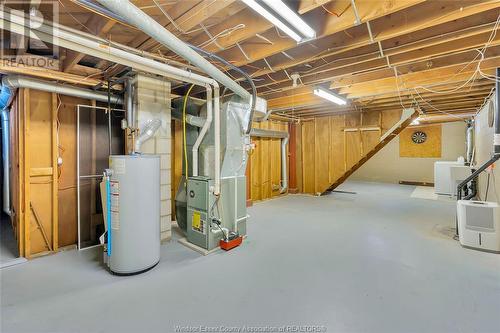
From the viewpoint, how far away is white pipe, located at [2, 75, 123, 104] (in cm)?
251

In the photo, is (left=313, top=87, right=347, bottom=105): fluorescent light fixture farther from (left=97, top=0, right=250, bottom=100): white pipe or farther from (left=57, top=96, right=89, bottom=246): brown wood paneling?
(left=57, top=96, right=89, bottom=246): brown wood paneling

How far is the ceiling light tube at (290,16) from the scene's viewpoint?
1490 mm

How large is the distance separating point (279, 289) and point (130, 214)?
5.10 ft

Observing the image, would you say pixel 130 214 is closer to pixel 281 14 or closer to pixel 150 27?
pixel 150 27

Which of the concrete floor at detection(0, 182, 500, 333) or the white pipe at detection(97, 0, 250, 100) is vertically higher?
the white pipe at detection(97, 0, 250, 100)

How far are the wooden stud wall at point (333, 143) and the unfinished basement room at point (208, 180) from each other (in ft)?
5.29

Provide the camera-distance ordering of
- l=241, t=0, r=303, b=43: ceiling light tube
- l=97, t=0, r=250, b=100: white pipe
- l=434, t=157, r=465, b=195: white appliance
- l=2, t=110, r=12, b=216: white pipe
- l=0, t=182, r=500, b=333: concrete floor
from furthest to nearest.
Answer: l=434, t=157, r=465, b=195: white appliance → l=2, t=110, r=12, b=216: white pipe → l=0, t=182, r=500, b=333: concrete floor → l=241, t=0, r=303, b=43: ceiling light tube → l=97, t=0, r=250, b=100: white pipe

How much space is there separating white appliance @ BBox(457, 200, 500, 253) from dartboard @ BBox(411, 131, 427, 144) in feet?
22.5

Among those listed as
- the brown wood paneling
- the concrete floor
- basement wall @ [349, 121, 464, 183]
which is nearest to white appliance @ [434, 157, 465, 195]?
basement wall @ [349, 121, 464, 183]

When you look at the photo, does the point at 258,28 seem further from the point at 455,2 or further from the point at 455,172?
the point at 455,172

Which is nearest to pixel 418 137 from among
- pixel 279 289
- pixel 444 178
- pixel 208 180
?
pixel 444 178

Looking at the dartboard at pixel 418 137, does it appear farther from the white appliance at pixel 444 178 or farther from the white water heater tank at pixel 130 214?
the white water heater tank at pixel 130 214

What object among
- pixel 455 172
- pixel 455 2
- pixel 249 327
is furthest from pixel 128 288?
pixel 455 172

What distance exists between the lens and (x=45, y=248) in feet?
9.41
